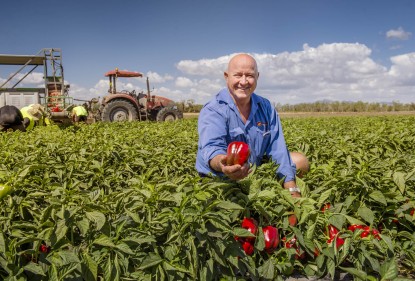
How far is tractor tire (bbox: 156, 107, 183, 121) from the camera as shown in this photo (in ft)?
51.8

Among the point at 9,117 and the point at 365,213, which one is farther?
the point at 9,117

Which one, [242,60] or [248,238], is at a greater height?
[242,60]

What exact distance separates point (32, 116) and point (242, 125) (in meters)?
7.58

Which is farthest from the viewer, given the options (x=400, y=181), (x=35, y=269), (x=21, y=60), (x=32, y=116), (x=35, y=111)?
(x=21, y=60)

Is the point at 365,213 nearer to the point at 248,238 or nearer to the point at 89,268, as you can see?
the point at 248,238

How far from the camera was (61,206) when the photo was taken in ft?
5.39

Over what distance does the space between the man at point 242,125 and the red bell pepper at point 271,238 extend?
667mm

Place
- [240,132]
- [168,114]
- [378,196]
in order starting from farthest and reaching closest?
[168,114], [240,132], [378,196]

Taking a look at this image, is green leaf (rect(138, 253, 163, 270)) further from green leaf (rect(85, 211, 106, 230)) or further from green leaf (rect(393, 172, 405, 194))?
green leaf (rect(393, 172, 405, 194))

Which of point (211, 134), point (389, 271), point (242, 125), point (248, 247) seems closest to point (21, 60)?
point (242, 125)

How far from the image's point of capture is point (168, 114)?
52.7 feet

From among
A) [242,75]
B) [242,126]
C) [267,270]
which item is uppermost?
[242,75]

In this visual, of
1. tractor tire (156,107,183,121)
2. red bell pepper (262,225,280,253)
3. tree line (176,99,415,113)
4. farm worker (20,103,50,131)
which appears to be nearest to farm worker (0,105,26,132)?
farm worker (20,103,50,131)

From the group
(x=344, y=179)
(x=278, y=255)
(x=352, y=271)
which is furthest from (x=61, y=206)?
(x=344, y=179)
